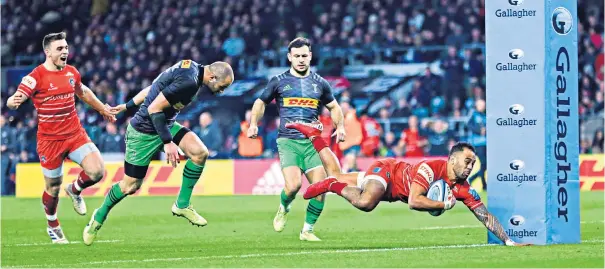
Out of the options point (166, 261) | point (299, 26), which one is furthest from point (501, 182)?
point (299, 26)

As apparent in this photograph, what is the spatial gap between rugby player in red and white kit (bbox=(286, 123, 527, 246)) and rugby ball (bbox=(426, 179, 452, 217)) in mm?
50

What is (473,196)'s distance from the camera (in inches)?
496

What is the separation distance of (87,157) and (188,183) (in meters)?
1.54

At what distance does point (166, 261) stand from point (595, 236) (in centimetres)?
552

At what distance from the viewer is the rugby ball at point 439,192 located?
1204 cm

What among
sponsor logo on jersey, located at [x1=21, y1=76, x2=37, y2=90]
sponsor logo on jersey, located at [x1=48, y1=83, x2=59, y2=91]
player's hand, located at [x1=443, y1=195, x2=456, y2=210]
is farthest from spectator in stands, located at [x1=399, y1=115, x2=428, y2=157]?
player's hand, located at [x1=443, y1=195, x2=456, y2=210]

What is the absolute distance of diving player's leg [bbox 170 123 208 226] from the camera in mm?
14086

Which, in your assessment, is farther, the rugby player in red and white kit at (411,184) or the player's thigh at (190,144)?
the player's thigh at (190,144)

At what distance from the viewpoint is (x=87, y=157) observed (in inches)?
589

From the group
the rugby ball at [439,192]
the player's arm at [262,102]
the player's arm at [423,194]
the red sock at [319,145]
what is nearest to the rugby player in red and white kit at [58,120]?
the player's arm at [262,102]

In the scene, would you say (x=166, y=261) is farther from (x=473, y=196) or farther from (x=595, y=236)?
(x=595, y=236)

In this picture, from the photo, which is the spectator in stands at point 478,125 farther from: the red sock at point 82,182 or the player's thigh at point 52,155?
the player's thigh at point 52,155

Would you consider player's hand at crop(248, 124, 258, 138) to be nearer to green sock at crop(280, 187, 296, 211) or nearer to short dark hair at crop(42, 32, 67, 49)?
green sock at crop(280, 187, 296, 211)

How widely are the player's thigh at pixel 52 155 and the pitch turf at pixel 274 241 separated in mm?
924
